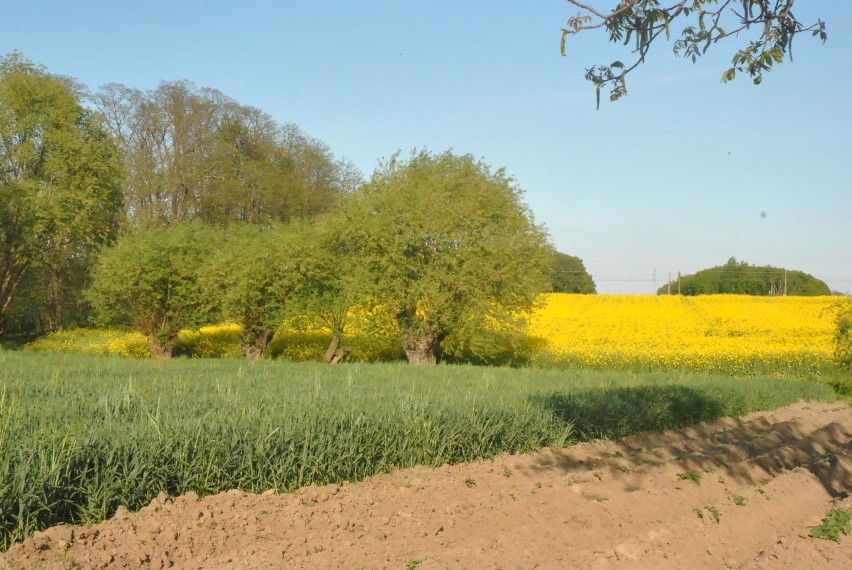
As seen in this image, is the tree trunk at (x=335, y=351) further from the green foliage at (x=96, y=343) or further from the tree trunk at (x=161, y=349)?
the green foliage at (x=96, y=343)

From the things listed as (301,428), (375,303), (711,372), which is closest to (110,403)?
(301,428)

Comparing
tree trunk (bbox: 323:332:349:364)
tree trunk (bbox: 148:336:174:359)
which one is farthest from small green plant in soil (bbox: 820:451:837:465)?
tree trunk (bbox: 148:336:174:359)

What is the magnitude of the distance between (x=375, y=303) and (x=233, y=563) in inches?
737

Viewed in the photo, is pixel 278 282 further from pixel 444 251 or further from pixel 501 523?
pixel 501 523

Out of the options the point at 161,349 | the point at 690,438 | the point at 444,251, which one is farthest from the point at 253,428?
the point at 161,349

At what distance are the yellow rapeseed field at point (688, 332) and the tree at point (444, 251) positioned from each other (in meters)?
2.29

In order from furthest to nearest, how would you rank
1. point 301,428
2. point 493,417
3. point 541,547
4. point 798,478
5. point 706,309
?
point 706,309, point 493,417, point 798,478, point 301,428, point 541,547

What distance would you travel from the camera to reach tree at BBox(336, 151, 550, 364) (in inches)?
907

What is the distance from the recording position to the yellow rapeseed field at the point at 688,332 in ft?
76.9

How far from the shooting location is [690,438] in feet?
41.0

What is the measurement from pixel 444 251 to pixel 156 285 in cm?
1039

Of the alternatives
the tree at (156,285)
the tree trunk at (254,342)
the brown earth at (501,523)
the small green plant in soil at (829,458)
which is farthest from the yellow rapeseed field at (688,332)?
the brown earth at (501,523)

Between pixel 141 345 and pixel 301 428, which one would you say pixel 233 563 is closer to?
pixel 301 428

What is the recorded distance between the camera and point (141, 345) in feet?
97.4
